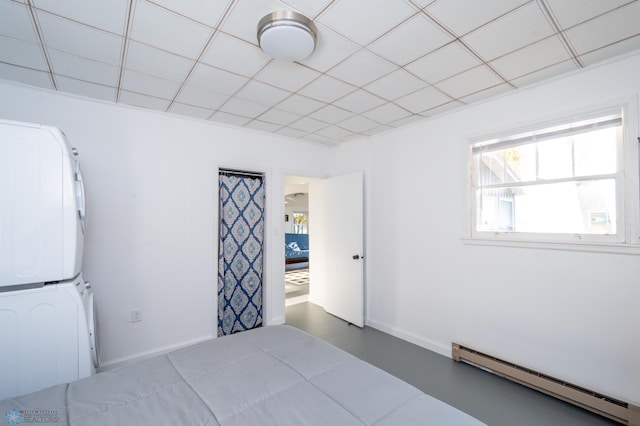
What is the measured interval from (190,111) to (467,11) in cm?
253

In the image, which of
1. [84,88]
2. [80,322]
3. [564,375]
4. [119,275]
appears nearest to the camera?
[80,322]

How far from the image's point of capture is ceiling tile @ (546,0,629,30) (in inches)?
57.6

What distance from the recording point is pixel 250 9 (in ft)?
4.91

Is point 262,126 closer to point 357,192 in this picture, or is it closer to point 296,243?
point 357,192

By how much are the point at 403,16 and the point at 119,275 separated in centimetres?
309

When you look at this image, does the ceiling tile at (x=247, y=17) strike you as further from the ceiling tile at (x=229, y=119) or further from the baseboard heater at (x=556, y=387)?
the baseboard heater at (x=556, y=387)

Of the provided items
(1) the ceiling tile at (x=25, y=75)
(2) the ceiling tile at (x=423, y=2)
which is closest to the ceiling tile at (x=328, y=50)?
(2) the ceiling tile at (x=423, y=2)

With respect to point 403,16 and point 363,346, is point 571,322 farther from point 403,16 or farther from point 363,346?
point 403,16

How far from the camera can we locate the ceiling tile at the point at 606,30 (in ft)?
5.07

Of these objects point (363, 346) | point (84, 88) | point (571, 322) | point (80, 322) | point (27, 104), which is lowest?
point (363, 346)

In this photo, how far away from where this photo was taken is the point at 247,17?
155cm

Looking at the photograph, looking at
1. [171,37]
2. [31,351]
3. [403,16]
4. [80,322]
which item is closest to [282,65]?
[171,37]

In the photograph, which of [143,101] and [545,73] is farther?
[143,101]

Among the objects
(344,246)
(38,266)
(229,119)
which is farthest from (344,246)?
(38,266)
